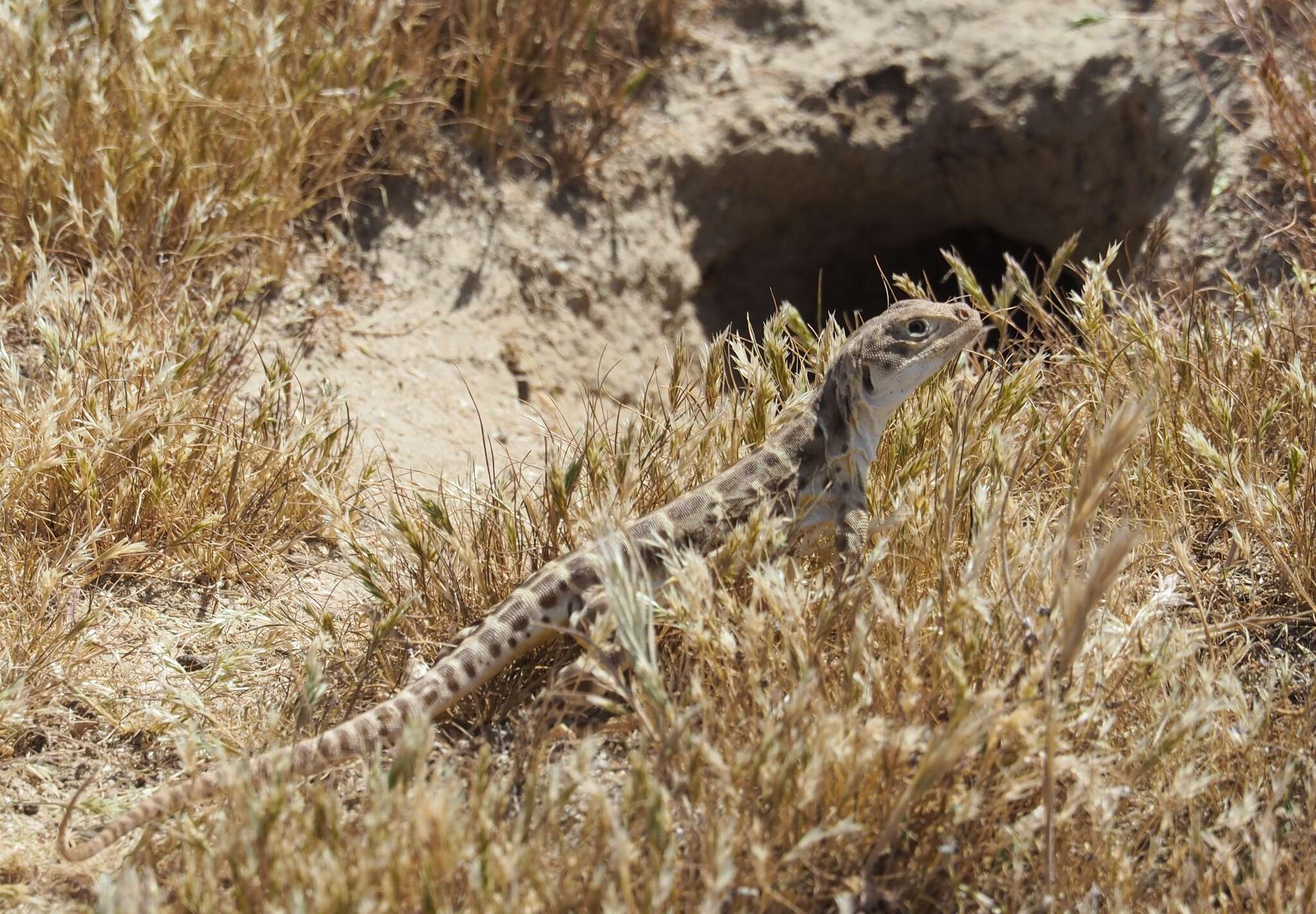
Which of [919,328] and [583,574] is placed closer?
[583,574]

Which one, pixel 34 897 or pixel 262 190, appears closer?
pixel 34 897

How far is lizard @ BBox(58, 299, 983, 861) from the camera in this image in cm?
308

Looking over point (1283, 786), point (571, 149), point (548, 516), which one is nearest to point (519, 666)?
point (548, 516)

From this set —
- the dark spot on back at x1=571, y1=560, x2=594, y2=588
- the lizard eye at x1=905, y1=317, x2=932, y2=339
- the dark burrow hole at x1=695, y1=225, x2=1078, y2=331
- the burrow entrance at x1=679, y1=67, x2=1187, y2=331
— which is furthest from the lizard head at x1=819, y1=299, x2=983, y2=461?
the dark burrow hole at x1=695, y1=225, x2=1078, y2=331

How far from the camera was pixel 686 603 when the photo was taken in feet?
9.82

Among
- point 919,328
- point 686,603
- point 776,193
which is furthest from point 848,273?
point 686,603

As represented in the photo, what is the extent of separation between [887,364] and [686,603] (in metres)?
1.39

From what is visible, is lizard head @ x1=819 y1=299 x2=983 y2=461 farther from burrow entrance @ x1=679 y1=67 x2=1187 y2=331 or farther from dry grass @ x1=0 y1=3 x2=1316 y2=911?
burrow entrance @ x1=679 y1=67 x2=1187 y2=331

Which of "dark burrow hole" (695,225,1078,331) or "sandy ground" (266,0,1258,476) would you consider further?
"dark burrow hole" (695,225,1078,331)

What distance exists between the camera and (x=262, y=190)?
5.57m

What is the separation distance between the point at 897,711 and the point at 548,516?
4.29 feet

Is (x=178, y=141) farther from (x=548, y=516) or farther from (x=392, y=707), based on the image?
(x=392, y=707)

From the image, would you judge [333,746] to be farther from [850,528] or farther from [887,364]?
[887,364]

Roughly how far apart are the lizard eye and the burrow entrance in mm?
3074
